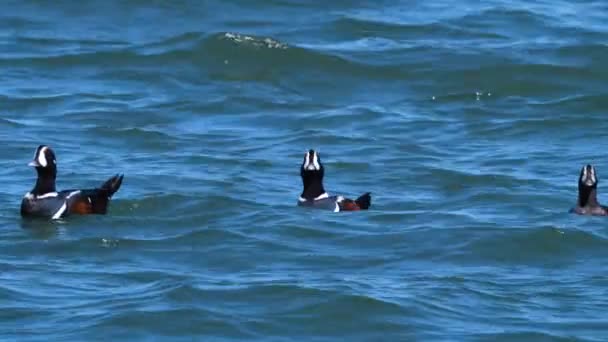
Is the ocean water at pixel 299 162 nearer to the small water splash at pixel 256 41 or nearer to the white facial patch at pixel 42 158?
the small water splash at pixel 256 41

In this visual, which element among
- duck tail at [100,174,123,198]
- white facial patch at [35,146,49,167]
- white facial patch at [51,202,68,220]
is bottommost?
white facial patch at [51,202,68,220]

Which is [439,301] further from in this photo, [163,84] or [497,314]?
[163,84]

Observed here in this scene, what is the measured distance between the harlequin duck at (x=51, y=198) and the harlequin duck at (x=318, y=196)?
1.81 meters

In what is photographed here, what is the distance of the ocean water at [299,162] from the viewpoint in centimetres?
1466

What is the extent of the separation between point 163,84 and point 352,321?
10.5 m

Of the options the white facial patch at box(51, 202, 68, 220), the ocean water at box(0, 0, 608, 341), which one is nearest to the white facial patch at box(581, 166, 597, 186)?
the ocean water at box(0, 0, 608, 341)

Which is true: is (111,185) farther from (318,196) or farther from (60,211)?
(318,196)

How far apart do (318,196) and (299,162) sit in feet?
7.99

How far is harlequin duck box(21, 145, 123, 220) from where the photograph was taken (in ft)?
57.7

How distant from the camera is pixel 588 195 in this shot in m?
17.8

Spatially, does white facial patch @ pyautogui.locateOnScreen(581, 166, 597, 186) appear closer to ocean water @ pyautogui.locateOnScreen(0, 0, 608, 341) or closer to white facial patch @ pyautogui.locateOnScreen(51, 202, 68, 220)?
ocean water @ pyautogui.locateOnScreen(0, 0, 608, 341)

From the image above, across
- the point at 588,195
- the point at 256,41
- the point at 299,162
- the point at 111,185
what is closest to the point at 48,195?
the point at 111,185

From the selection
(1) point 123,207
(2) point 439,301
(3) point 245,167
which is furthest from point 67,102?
(2) point 439,301

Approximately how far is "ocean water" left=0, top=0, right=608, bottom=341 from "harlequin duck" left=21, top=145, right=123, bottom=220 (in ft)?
0.40
